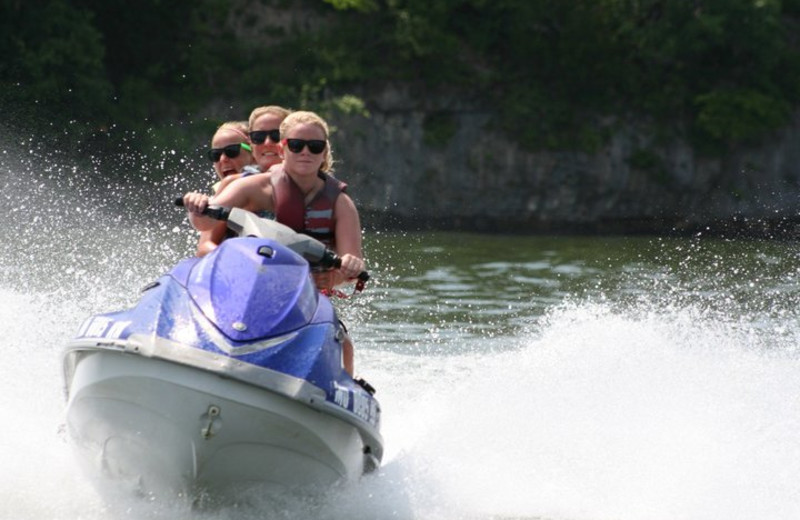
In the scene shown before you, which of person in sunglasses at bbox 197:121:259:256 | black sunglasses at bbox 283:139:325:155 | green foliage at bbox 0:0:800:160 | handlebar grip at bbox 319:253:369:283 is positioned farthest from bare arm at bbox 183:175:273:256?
green foliage at bbox 0:0:800:160

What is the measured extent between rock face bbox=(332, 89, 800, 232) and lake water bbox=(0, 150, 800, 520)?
14.1m

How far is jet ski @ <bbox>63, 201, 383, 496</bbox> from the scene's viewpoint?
5.19 m

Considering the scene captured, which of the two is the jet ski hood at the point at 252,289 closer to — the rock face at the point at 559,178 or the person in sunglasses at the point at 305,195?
the person in sunglasses at the point at 305,195

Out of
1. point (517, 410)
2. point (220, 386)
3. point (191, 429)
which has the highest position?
point (220, 386)

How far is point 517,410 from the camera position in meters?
7.43

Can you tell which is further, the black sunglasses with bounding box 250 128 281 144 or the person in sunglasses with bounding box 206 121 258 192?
the person in sunglasses with bounding box 206 121 258 192

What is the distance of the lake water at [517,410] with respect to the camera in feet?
20.0

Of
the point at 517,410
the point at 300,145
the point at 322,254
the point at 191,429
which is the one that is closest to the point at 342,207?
the point at 300,145

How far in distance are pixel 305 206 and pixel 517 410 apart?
182cm

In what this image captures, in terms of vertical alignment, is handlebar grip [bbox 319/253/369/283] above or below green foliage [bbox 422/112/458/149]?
above

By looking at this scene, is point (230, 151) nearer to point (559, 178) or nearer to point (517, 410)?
point (517, 410)

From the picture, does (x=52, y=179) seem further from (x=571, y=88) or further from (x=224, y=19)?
(x=571, y=88)

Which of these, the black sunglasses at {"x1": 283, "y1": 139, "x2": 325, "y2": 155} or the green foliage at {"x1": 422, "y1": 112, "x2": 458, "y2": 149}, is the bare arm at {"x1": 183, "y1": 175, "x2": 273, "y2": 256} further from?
the green foliage at {"x1": 422, "y1": 112, "x2": 458, "y2": 149}

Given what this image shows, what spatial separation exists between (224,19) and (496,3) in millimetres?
5518
